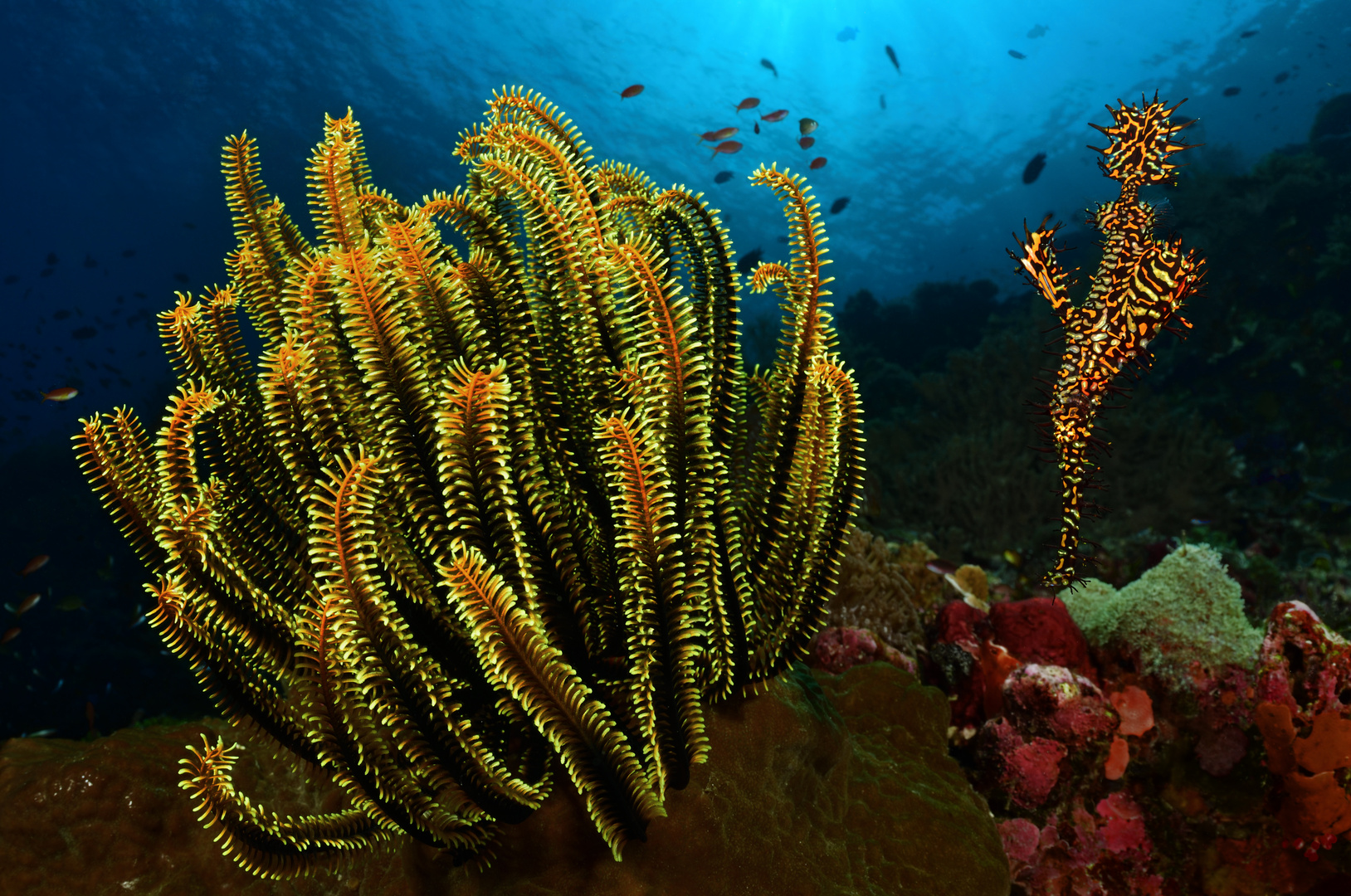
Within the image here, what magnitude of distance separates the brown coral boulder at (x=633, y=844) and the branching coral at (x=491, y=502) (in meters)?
0.16

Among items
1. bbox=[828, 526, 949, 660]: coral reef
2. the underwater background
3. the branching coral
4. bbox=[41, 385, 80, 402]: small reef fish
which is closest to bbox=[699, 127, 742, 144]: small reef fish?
the underwater background

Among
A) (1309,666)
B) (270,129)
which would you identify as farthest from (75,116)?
(1309,666)

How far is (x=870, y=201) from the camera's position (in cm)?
5994

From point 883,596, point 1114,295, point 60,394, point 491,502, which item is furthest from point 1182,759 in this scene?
point 60,394

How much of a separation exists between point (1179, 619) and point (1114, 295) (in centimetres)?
269

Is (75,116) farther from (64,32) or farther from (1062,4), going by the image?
(1062,4)

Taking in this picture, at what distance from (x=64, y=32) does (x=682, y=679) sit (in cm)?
4482

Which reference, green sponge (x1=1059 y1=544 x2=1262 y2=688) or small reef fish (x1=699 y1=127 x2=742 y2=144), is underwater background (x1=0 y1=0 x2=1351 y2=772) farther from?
small reef fish (x1=699 y1=127 x2=742 y2=144)

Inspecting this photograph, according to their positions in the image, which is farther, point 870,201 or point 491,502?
point 870,201

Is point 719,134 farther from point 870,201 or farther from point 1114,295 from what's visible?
point 870,201

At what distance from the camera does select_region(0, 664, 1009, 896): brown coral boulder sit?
176cm

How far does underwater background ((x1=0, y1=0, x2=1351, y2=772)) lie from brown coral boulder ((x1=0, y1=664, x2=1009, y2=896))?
1.82m

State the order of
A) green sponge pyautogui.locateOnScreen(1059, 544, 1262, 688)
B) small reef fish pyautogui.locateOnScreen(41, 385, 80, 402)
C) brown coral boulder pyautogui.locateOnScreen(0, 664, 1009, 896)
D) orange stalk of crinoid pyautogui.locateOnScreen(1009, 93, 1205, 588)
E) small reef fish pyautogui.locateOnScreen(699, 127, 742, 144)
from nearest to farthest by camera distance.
Answer: orange stalk of crinoid pyautogui.locateOnScreen(1009, 93, 1205, 588)
brown coral boulder pyautogui.locateOnScreen(0, 664, 1009, 896)
green sponge pyautogui.locateOnScreen(1059, 544, 1262, 688)
small reef fish pyautogui.locateOnScreen(41, 385, 80, 402)
small reef fish pyautogui.locateOnScreen(699, 127, 742, 144)

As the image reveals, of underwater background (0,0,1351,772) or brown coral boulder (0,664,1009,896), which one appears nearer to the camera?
brown coral boulder (0,664,1009,896)
